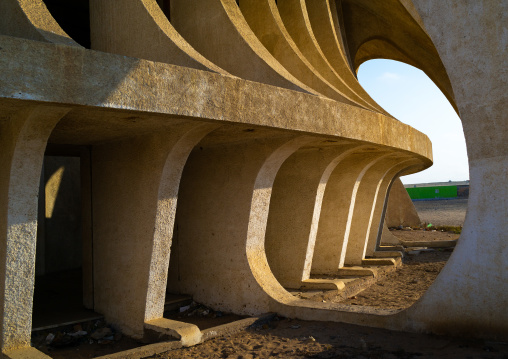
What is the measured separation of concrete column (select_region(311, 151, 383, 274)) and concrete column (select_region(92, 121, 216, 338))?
4.99 metres

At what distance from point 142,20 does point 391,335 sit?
16.1 feet

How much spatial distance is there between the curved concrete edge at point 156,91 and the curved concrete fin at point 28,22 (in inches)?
20.0

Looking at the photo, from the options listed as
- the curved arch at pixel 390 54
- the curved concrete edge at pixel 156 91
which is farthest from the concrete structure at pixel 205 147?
the curved arch at pixel 390 54

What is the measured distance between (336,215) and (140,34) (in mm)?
5972

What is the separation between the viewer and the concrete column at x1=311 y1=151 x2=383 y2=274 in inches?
418

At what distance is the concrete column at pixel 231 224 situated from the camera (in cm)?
739

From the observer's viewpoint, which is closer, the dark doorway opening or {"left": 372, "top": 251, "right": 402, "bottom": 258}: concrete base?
the dark doorway opening

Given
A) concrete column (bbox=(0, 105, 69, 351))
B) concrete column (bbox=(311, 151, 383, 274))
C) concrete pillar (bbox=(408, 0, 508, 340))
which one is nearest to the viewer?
concrete column (bbox=(0, 105, 69, 351))

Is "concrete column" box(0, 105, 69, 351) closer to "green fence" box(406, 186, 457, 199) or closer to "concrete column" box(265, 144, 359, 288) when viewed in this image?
"concrete column" box(265, 144, 359, 288)

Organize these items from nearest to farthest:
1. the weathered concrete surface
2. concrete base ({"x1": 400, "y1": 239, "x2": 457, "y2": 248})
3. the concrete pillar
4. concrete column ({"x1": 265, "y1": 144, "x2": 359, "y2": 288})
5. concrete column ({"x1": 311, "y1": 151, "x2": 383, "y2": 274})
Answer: the concrete pillar < concrete column ({"x1": 265, "y1": 144, "x2": 359, "y2": 288}) < concrete column ({"x1": 311, "y1": 151, "x2": 383, "y2": 274}) < concrete base ({"x1": 400, "y1": 239, "x2": 457, "y2": 248}) < the weathered concrete surface

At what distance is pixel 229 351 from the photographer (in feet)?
19.0

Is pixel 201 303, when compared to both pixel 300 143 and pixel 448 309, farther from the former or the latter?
pixel 448 309

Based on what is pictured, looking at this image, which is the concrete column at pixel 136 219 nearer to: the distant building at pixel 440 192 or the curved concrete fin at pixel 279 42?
the curved concrete fin at pixel 279 42

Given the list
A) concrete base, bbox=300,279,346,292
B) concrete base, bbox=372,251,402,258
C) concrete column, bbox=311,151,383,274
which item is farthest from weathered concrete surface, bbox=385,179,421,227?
concrete base, bbox=300,279,346,292
